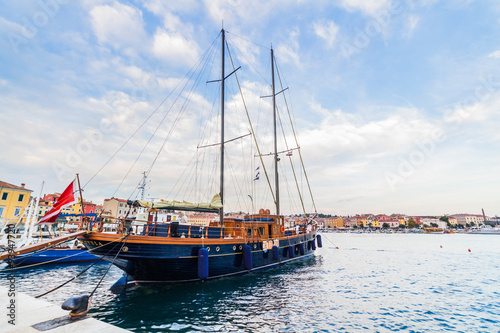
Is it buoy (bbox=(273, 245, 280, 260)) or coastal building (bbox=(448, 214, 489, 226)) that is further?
coastal building (bbox=(448, 214, 489, 226))

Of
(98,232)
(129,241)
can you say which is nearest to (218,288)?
(129,241)

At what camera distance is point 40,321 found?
17.0ft

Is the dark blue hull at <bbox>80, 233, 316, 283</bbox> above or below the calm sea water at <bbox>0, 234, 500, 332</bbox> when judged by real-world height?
above

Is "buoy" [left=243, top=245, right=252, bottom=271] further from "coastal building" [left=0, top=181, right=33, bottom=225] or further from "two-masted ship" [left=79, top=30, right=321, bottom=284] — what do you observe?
"coastal building" [left=0, top=181, right=33, bottom=225]

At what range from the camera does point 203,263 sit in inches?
469

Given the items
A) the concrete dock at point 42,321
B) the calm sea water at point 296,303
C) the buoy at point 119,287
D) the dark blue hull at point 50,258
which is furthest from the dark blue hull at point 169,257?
the dark blue hull at point 50,258

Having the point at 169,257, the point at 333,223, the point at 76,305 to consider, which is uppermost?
the point at 169,257

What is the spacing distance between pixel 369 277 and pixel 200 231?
13297 millimetres

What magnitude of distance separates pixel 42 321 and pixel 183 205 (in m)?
8.19

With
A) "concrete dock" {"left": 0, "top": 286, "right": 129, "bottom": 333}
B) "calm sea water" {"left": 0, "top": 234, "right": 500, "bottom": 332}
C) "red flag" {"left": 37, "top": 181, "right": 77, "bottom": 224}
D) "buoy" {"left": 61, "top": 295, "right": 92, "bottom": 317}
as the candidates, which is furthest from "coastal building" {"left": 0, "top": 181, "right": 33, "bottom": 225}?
"buoy" {"left": 61, "top": 295, "right": 92, "bottom": 317}

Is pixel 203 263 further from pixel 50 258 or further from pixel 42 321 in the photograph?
pixel 50 258

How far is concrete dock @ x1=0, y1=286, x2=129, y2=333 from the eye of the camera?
15.5 ft

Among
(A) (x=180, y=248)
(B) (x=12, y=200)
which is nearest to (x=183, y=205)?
(A) (x=180, y=248)

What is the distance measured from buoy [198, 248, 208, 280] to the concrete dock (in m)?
6.55
